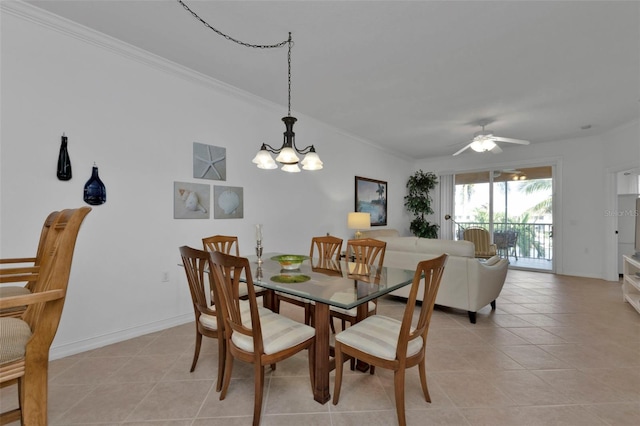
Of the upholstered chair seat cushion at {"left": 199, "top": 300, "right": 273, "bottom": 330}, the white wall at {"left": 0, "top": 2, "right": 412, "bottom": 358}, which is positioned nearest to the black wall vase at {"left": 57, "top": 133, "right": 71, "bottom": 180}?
the white wall at {"left": 0, "top": 2, "right": 412, "bottom": 358}

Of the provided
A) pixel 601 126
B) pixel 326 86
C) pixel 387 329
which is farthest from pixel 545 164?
pixel 387 329

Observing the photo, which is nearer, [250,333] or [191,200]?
[250,333]

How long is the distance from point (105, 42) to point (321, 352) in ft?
10.3

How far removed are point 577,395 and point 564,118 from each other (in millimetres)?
4265

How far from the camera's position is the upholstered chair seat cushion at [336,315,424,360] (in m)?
1.55

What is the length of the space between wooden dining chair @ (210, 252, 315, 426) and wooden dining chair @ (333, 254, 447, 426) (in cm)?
28

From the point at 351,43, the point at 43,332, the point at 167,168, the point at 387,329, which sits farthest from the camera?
the point at 167,168

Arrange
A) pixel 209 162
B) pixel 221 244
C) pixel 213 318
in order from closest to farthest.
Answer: pixel 213 318, pixel 221 244, pixel 209 162

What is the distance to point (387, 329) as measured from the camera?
1738 mm

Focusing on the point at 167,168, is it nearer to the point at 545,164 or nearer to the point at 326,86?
the point at 326,86

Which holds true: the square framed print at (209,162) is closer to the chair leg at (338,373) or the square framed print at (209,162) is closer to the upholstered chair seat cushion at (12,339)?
the upholstered chair seat cushion at (12,339)

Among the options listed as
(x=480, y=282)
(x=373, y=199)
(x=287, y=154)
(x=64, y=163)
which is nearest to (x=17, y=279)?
(x=64, y=163)

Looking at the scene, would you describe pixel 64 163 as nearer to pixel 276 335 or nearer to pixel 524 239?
pixel 276 335

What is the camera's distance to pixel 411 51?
2.60 m
